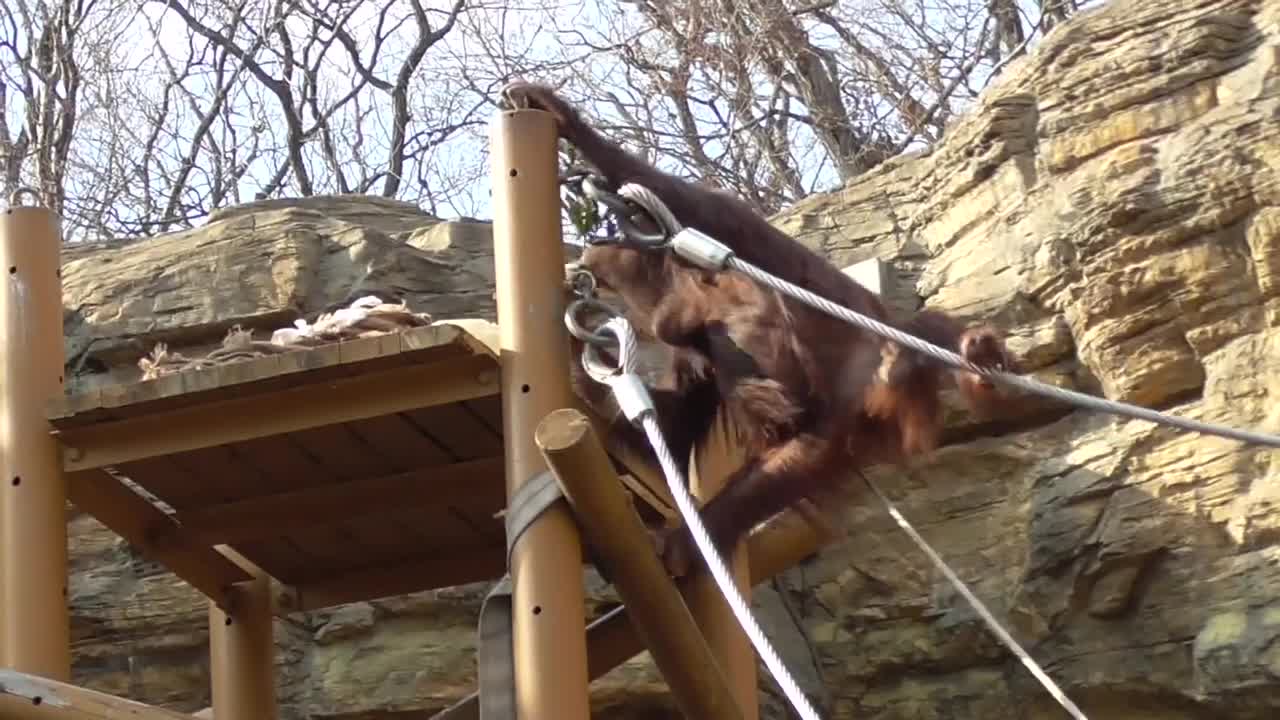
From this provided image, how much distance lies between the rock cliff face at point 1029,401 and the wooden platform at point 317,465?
64.4 inches

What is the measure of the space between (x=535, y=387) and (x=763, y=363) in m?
1.29

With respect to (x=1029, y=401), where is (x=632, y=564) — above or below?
below

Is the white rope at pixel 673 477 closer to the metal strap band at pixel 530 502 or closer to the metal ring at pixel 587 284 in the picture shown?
the metal ring at pixel 587 284

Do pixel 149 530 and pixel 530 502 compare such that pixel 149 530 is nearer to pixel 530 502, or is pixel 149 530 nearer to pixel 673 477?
pixel 530 502

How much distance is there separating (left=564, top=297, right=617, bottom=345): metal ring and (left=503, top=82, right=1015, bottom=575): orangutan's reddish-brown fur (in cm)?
→ 51

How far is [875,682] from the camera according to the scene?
7172 mm

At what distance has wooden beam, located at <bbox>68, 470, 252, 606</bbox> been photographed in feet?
16.1

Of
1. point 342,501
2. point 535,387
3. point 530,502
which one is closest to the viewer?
point 530,502

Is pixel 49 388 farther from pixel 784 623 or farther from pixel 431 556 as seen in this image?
pixel 784 623

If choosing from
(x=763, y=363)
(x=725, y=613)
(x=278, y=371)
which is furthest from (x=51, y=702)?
(x=763, y=363)

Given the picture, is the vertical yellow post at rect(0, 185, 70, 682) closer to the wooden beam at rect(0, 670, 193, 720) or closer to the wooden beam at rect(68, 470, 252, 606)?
the wooden beam at rect(68, 470, 252, 606)

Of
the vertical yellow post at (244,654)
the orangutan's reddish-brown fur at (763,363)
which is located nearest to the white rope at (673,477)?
the orangutan's reddish-brown fur at (763,363)

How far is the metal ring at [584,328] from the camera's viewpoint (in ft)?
13.7

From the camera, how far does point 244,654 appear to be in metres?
5.62
